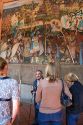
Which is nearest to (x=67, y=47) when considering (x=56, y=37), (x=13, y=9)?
(x=56, y=37)

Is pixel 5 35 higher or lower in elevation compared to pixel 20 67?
higher

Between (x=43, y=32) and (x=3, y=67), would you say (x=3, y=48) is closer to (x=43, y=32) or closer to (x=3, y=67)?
(x=43, y=32)

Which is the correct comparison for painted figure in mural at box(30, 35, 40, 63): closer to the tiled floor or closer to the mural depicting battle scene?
the mural depicting battle scene

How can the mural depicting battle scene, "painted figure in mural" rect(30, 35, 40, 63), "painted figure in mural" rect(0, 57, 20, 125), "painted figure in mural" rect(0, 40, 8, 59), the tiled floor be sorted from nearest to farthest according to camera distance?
"painted figure in mural" rect(0, 57, 20, 125)
the tiled floor
the mural depicting battle scene
"painted figure in mural" rect(30, 35, 40, 63)
"painted figure in mural" rect(0, 40, 8, 59)

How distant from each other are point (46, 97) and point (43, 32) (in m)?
→ 8.34

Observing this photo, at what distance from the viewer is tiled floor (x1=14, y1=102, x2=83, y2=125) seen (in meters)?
8.89

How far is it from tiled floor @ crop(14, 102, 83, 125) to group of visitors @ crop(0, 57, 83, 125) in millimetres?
2728

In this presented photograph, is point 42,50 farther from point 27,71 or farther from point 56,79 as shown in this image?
point 56,79

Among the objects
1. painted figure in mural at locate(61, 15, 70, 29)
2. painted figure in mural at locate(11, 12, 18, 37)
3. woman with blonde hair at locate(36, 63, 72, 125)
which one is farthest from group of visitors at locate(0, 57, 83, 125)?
painted figure in mural at locate(11, 12, 18, 37)

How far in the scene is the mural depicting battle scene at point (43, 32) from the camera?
12219 millimetres

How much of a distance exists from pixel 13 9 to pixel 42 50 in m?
3.04

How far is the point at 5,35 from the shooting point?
15.5 m

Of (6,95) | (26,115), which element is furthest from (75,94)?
(26,115)

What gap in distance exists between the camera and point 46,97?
5.38 meters
